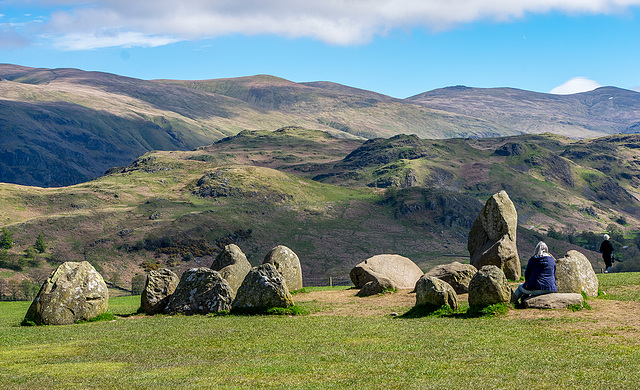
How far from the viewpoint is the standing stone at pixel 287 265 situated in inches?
1647

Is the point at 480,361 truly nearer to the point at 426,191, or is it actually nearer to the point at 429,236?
the point at 429,236

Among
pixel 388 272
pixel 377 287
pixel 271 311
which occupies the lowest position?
pixel 377 287

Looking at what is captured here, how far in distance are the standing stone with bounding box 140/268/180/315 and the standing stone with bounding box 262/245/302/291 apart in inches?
397

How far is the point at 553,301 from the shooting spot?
2594 cm

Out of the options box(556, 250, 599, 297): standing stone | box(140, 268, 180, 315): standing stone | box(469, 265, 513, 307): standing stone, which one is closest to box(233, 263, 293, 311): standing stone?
box(140, 268, 180, 315): standing stone

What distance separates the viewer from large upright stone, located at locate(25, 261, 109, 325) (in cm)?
2811

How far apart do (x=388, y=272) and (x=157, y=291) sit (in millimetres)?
15655

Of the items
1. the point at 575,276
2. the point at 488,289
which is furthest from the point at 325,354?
the point at 575,276

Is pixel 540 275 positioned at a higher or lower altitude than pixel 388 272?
higher

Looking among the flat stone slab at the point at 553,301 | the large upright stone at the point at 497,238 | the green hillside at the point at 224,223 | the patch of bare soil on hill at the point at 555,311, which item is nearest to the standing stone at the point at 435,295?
the patch of bare soil on hill at the point at 555,311

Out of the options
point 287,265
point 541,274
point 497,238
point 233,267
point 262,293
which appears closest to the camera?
point 541,274

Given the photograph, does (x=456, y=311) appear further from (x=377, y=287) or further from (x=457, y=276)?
(x=377, y=287)

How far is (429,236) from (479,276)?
150 metres

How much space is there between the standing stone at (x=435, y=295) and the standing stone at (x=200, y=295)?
10.1 metres
